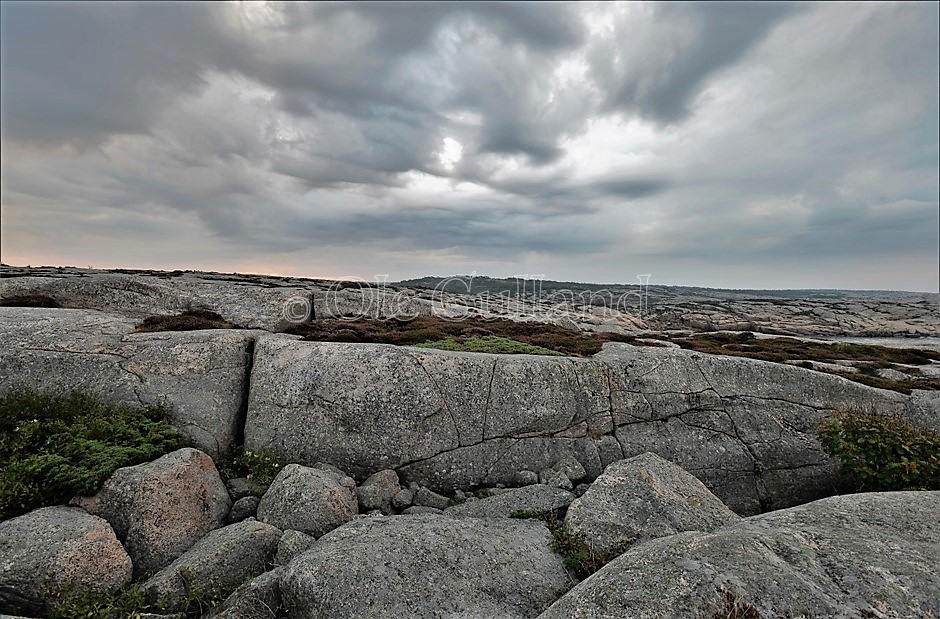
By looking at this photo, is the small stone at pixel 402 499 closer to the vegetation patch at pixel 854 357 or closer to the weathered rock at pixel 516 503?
the weathered rock at pixel 516 503

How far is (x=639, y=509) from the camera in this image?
9.03 meters

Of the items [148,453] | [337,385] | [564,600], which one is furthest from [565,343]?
[148,453]

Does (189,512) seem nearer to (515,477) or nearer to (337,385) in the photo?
(337,385)

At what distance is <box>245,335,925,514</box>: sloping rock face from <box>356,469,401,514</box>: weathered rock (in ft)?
1.44

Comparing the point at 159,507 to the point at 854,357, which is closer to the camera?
the point at 159,507

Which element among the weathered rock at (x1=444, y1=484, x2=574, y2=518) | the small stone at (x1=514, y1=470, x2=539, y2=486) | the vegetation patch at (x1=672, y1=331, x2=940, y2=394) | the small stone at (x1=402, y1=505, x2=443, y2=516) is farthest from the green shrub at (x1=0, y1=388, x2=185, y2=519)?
the vegetation patch at (x1=672, y1=331, x2=940, y2=394)

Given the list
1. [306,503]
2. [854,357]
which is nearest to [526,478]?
[306,503]

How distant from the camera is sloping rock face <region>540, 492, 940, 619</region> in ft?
17.3

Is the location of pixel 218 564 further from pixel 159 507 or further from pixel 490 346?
pixel 490 346

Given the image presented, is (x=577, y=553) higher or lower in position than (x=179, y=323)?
lower

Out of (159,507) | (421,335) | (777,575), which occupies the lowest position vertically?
(159,507)

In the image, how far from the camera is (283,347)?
42.7 feet

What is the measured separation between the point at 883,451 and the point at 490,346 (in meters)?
10.3

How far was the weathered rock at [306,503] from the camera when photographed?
9008 millimetres
